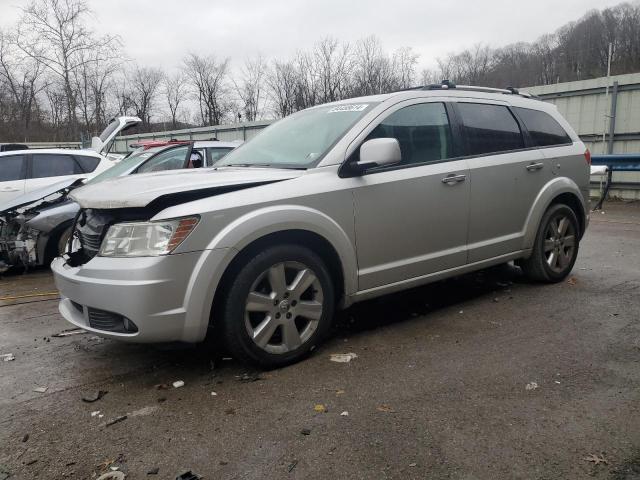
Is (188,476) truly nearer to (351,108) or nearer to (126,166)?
(351,108)

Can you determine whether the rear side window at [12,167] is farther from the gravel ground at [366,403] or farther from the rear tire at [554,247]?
the rear tire at [554,247]

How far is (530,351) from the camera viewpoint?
362 centimetres

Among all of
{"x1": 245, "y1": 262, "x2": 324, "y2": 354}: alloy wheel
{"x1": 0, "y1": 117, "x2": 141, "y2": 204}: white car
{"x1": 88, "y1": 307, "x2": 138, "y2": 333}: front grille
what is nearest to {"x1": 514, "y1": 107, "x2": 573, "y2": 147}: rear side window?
{"x1": 245, "y1": 262, "x2": 324, "y2": 354}: alloy wheel

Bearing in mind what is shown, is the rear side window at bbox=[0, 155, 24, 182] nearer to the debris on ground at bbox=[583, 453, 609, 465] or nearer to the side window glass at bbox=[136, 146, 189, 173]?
the side window glass at bbox=[136, 146, 189, 173]

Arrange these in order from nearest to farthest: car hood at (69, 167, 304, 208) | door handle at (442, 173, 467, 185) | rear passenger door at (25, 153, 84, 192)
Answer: car hood at (69, 167, 304, 208) → door handle at (442, 173, 467, 185) → rear passenger door at (25, 153, 84, 192)

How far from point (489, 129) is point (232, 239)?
2722 millimetres

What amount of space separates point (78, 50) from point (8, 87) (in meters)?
23.0

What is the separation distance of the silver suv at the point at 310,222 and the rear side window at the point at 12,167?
5639mm

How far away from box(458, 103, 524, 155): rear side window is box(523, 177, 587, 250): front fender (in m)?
0.51

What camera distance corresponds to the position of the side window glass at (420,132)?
4.02m

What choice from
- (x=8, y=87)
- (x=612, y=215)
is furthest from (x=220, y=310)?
(x=8, y=87)

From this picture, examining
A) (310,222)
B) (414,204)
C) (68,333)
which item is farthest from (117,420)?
(414,204)

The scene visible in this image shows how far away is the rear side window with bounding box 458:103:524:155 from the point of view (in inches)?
177

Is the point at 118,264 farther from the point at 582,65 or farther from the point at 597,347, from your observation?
the point at 582,65
